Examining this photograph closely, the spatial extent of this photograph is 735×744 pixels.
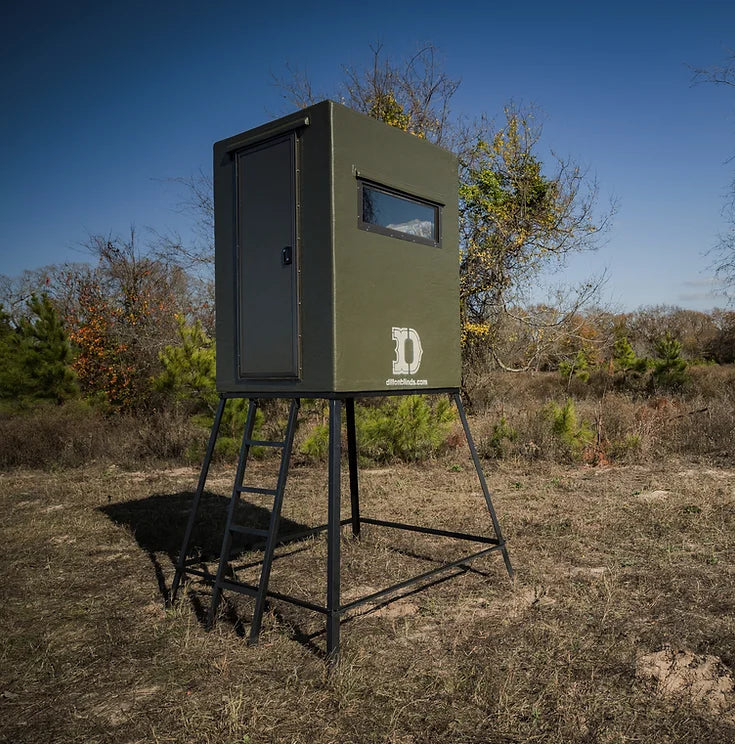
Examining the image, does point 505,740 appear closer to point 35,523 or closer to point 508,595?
point 508,595

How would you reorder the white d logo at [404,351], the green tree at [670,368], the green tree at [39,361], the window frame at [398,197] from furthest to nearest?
the green tree at [670,368] → the green tree at [39,361] → the white d logo at [404,351] → the window frame at [398,197]

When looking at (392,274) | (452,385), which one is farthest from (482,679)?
(392,274)

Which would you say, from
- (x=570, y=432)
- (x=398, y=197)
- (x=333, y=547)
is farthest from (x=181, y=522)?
(x=570, y=432)

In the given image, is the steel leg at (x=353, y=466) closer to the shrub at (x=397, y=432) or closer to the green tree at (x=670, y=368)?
the shrub at (x=397, y=432)

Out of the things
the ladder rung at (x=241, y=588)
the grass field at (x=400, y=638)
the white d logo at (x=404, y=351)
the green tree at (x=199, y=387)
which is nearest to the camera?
the grass field at (x=400, y=638)

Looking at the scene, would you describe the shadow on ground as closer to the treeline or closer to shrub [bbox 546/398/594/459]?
the treeline

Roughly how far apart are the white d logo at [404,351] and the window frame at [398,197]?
2.03 feet

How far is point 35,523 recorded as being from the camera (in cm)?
702

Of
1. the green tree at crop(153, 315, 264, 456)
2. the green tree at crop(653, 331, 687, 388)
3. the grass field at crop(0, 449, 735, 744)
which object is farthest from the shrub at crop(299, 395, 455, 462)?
the green tree at crop(653, 331, 687, 388)

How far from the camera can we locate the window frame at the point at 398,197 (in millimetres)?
4059

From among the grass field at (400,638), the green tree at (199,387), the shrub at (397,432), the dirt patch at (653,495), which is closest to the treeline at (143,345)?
the green tree at (199,387)

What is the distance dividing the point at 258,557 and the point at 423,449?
4866 mm

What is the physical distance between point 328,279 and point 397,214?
34.0 inches

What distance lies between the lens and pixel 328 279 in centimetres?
384
